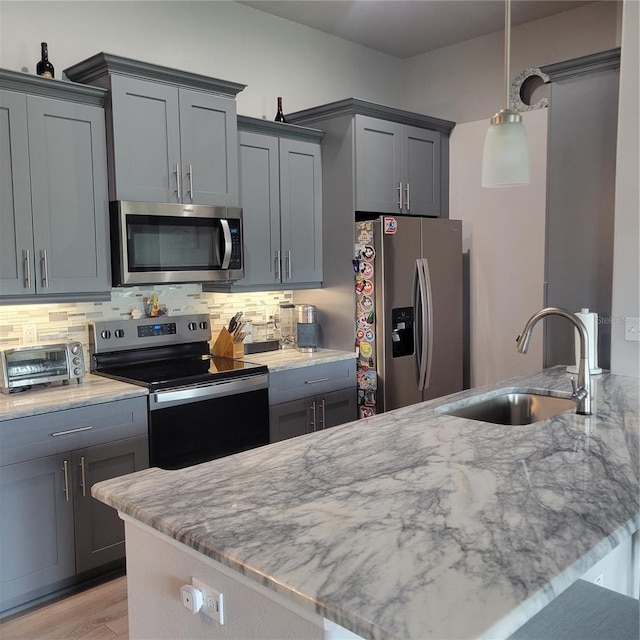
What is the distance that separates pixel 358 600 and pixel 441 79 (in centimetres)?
469

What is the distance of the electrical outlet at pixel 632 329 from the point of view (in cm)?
312

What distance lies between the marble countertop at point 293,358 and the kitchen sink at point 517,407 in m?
1.28

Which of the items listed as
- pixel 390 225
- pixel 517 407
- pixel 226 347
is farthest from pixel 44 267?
pixel 517 407

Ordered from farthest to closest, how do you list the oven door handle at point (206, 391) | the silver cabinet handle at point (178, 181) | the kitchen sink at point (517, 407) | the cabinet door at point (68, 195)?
the silver cabinet handle at point (178, 181) < the oven door handle at point (206, 391) < the cabinet door at point (68, 195) < the kitchen sink at point (517, 407)

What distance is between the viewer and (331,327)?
4.23m

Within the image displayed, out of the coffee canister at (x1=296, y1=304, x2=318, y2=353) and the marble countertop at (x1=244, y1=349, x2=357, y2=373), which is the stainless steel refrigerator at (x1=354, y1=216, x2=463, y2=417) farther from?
the coffee canister at (x1=296, y1=304, x2=318, y2=353)

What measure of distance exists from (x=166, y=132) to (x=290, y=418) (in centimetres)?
169

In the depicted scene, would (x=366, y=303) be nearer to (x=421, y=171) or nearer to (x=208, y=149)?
(x=421, y=171)

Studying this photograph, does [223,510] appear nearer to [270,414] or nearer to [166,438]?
[166,438]

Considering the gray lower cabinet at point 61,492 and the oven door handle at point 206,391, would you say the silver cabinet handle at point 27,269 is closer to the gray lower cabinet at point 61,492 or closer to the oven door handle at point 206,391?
the gray lower cabinet at point 61,492

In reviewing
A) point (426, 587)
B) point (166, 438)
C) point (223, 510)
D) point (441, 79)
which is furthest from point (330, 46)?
point (426, 587)

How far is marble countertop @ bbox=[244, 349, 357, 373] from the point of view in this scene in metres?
3.68

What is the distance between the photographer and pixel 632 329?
3.13 meters

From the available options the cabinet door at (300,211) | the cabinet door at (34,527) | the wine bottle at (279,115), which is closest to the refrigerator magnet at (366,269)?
the cabinet door at (300,211)
